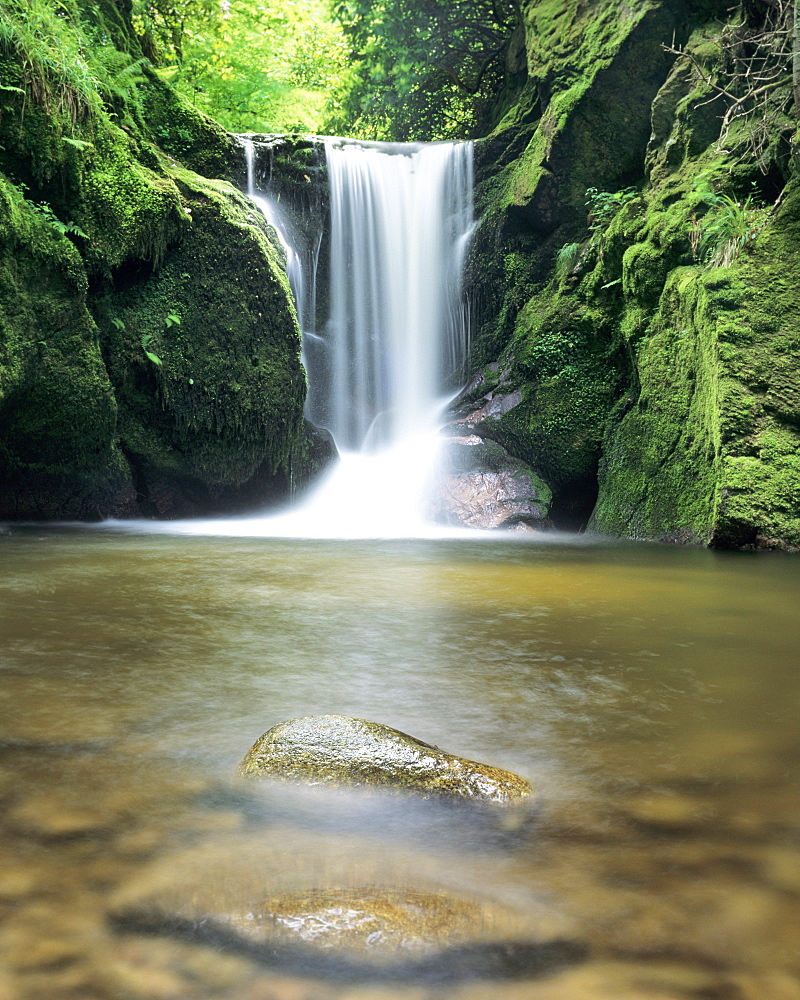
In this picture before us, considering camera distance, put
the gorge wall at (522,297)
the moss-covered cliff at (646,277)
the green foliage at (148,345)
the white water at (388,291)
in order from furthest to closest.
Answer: the white water at (388,291), the green foliage at (148,345), the gorge wall at (522,297), the moss-covered cliff at (646,277)

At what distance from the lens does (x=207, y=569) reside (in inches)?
247

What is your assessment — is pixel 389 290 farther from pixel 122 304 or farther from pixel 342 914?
pixel 342 914

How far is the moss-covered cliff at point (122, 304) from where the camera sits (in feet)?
29.1

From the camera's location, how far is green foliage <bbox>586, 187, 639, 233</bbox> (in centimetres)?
1079

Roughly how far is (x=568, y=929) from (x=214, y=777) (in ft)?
3.67

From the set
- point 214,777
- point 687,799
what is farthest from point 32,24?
point 687,799

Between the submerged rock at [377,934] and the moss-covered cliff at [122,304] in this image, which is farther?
the moss-covered cliff at [122,304]

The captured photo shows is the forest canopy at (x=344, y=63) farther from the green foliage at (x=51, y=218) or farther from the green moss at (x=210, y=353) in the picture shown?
the green foliage at (x=51, y=218)

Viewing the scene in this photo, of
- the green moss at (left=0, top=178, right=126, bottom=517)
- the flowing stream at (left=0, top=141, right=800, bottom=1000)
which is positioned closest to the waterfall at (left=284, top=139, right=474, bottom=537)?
the green moss at (left=0, top=178, right=126, bottom=517)

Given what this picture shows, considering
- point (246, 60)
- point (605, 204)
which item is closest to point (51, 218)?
point (605, 204)

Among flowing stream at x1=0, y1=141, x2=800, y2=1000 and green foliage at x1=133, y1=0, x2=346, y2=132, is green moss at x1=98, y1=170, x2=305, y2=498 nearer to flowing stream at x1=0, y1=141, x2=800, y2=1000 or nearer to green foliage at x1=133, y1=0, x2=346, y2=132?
flowing stream at x1=0, y1=141, x2=800, y2=1000

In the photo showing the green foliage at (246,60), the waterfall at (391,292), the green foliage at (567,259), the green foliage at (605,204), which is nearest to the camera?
the green foliage at (605,204)

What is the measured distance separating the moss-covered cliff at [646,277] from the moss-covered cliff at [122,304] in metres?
3.45

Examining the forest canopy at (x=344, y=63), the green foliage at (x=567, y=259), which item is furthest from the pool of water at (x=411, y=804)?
the forest canopy at (x=344, y=63)
